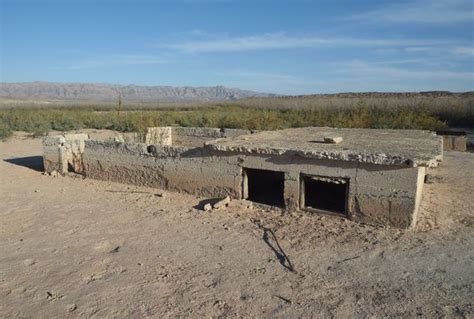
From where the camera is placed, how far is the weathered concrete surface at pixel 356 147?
607 centimetres

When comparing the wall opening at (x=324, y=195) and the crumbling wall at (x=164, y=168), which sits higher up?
the crumbling wall at (x=164, y=168)

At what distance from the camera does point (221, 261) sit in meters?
5.38

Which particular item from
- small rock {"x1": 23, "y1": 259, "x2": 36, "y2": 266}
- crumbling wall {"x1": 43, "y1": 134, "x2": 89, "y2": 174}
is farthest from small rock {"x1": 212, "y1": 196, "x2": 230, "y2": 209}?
crumbling wall {"x1": 43, "y1": 134, "x2": 89, "y2": 174}

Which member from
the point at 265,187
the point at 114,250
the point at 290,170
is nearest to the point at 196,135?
the point at 265,187

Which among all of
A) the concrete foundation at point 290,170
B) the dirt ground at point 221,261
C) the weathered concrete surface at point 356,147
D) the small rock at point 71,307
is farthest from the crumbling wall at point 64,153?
the small rock at point 71,307

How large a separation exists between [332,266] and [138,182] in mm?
4968

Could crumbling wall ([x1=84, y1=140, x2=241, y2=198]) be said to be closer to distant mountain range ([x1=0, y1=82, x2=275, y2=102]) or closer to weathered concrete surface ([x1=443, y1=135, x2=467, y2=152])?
weathered concrete surface ([x1=443, y1=135, x2=467, y2=152])

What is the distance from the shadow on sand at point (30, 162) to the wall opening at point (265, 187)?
567 cm

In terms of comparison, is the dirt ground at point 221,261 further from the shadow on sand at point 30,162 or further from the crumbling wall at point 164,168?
the shadow on sand at point 30,162

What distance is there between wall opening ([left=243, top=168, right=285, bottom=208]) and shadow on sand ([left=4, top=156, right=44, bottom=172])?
5674mm

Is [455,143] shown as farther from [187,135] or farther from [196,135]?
[187,135]

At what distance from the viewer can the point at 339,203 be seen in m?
7.95

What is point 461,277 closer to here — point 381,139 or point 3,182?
point 381,139

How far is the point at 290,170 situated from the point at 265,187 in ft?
7.01
